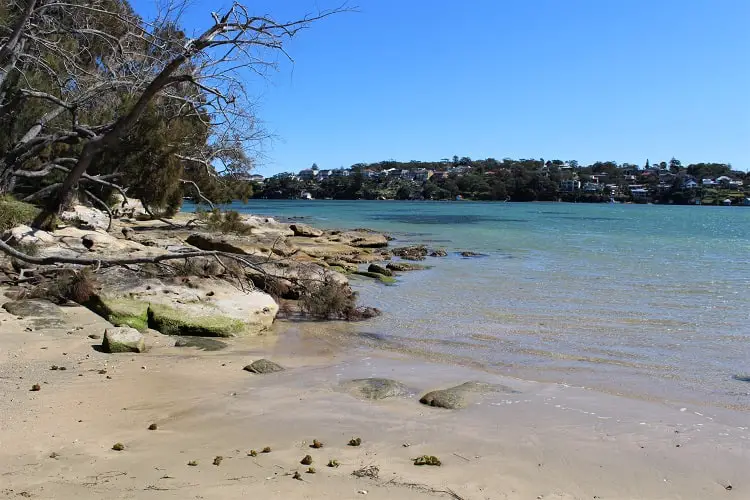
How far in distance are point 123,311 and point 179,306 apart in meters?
0.73

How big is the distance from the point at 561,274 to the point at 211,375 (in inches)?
546

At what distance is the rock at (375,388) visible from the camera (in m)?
6.44

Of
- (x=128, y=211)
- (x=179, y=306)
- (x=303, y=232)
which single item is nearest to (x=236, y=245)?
→ (x=179, y=306)

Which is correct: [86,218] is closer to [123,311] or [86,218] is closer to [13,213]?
[13,213]

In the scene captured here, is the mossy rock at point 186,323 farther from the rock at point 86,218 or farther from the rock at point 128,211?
the rock at point 128,211

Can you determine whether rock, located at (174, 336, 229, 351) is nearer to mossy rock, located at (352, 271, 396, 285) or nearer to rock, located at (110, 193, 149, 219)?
mossy rock, located at (352, 271, 396, 285)

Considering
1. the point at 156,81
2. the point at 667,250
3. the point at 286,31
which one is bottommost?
the point at 667,250

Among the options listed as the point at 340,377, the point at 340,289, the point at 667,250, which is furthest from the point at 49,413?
the point at 667,250

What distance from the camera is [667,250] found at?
2853 cm

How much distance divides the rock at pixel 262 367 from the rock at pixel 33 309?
3.06 meters

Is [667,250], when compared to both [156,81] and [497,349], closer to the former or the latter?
[497,349]

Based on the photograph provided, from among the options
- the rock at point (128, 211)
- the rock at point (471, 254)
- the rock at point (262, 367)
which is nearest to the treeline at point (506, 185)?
the rock at point (128, 211)

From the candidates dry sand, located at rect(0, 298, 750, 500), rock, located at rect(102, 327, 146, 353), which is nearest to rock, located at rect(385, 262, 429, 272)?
dry sand, located at rect(0, 298, 750, 500)

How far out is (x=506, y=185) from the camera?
142 metres
